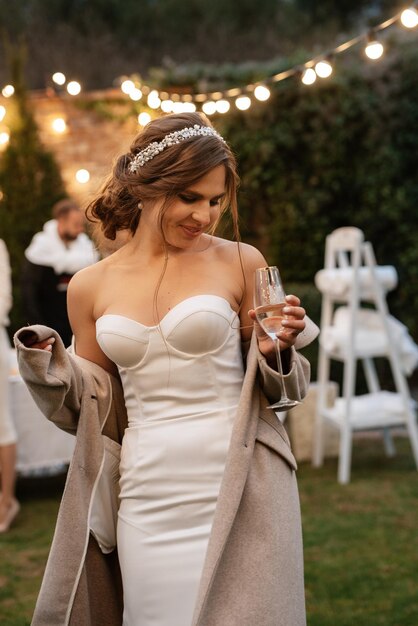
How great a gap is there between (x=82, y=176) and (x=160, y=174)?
8.19m

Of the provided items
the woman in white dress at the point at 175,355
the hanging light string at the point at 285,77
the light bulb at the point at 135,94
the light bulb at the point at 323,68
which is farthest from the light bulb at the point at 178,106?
the woman in white dress at the point at 175,355

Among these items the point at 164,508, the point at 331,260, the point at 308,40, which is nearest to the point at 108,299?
the point at 164,508

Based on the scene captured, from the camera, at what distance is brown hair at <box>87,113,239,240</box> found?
2332 millimetres

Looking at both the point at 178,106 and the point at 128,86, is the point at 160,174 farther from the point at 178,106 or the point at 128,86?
the point at 128,86

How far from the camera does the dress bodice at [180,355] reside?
2.35 metres

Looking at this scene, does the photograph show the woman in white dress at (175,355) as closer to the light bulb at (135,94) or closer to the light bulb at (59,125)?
the light bulb at (135,94)

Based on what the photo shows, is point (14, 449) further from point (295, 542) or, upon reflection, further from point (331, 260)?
point (295, 542)

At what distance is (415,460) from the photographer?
6.82m

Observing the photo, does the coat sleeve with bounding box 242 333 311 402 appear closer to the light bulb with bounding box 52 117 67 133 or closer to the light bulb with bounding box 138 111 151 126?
the light bulb with bounding box 138 111 151 126

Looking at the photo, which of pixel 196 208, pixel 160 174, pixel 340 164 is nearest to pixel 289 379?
pixel 196 208

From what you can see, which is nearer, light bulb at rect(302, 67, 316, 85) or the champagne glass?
the champagne glass

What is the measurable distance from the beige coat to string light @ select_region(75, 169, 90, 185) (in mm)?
8123

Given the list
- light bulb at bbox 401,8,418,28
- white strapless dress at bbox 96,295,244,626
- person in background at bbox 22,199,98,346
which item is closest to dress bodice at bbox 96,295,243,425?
white strapless dress at bbox 96,295,244,626

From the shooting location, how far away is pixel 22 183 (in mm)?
10094
